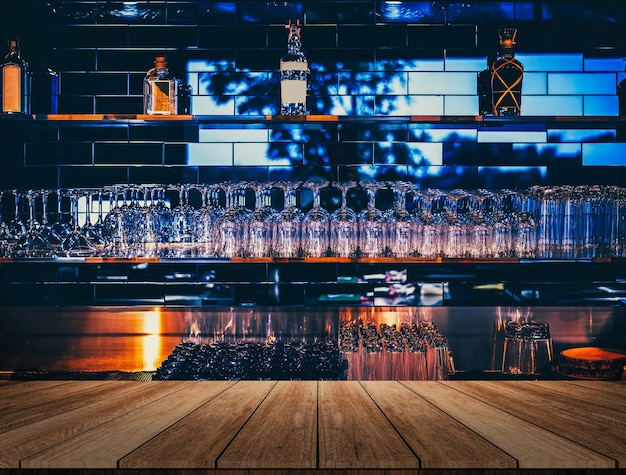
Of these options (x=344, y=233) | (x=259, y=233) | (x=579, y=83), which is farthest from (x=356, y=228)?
(x=579, y=83)

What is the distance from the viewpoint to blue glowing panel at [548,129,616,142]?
11.3 ft

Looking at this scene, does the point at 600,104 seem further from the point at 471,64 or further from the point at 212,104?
the point at 212,104

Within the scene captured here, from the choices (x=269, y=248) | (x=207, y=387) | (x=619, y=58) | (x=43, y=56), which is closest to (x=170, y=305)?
(x=269, y=248)

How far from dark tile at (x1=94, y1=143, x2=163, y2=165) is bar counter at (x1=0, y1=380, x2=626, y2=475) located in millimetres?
1342

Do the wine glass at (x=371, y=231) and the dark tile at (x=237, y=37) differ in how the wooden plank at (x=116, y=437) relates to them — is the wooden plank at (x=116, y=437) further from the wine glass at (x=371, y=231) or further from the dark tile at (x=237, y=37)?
the dark tile at (x=237, y=37)

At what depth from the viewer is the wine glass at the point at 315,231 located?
9.50 feet

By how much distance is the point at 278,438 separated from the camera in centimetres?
169

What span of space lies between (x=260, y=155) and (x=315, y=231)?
2.25 feet

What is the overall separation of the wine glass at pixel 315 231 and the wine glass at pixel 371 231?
5.8 inches

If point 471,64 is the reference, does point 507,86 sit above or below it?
below

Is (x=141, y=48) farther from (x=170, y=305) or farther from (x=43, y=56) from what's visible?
(x=170, y=305)

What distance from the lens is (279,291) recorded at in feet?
11.2

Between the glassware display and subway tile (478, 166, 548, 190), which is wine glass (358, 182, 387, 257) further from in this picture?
subway tile (478, 166, 548, 190)

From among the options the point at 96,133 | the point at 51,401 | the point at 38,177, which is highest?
the point at 96,133
